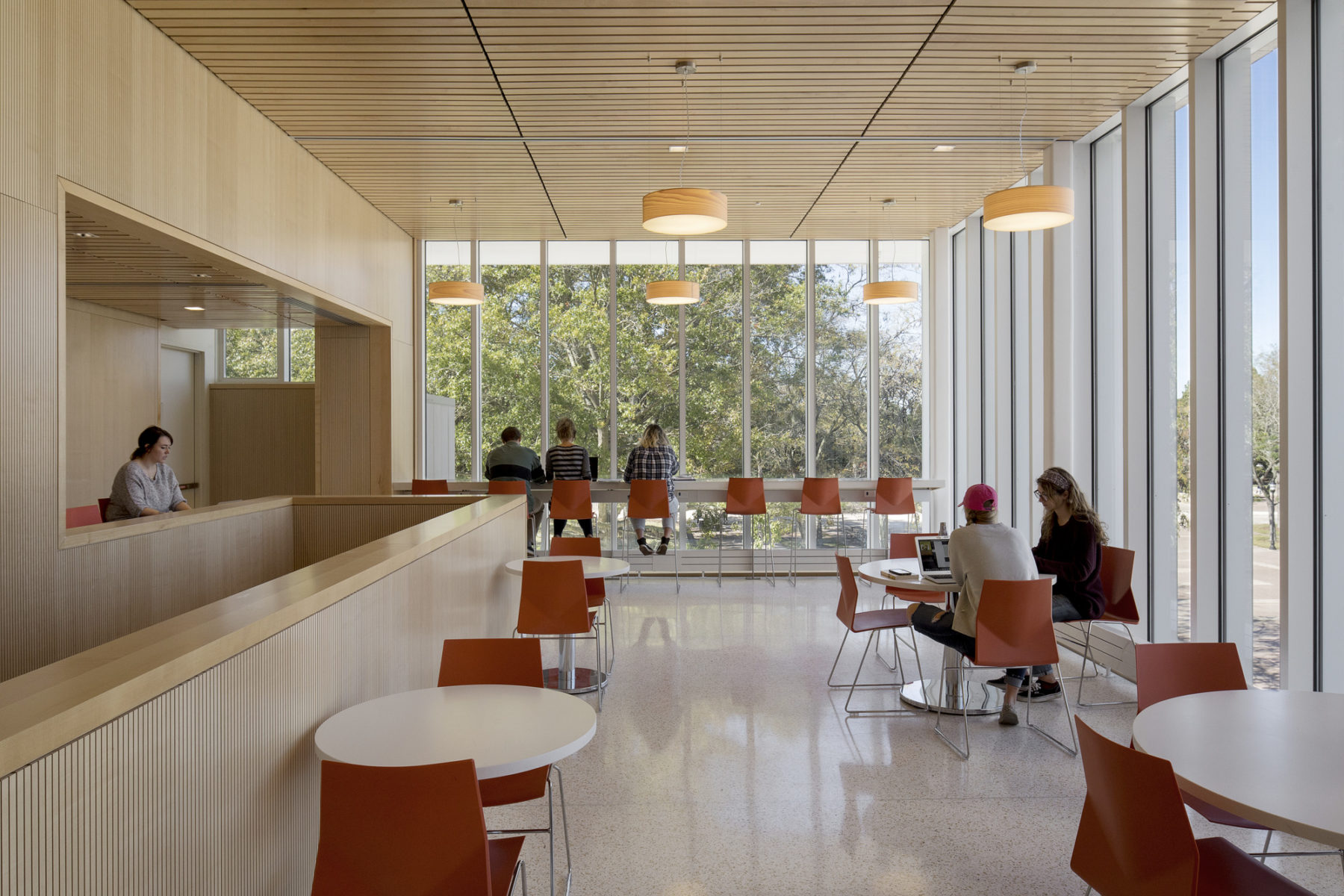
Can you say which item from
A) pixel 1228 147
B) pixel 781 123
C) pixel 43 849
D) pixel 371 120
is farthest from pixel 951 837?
pixel 371 120

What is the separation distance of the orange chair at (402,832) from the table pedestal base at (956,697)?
10.2 feet

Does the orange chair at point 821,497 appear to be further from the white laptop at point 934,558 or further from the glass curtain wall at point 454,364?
the glass curtain wall at point 454,364

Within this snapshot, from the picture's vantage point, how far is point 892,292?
7.98m

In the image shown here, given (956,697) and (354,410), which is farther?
(354,410)

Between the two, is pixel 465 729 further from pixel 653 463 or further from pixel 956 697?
pixel 653 463

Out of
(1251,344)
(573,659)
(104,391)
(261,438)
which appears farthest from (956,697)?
(261,438)

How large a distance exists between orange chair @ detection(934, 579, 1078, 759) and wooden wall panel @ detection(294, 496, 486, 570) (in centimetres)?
331

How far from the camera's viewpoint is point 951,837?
305 cm

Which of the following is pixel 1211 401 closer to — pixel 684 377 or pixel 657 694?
pixel 657 694

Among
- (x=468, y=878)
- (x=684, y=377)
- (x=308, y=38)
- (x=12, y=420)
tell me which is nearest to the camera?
(x=468, y=878)

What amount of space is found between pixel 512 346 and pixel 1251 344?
22.6ft

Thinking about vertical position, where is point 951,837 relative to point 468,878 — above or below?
below

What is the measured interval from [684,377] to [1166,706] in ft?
23.9

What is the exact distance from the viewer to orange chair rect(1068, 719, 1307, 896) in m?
1.70
